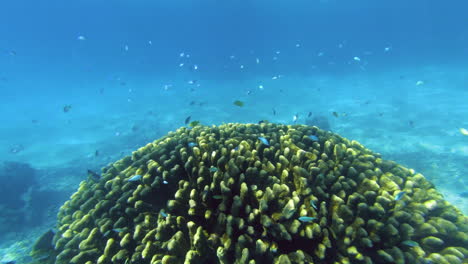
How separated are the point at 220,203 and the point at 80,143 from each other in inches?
1009

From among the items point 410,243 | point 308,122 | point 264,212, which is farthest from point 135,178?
point 308,122

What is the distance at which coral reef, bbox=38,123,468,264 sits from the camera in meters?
3.47

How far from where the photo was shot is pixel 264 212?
3.66 metres

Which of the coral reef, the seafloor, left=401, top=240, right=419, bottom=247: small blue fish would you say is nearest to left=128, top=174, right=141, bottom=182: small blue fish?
the coral reef

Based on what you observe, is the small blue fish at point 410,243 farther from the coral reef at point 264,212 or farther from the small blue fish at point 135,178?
the small blue fish at point 135,178

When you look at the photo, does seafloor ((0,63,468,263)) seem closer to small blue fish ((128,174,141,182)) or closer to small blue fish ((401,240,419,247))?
small blue fish ((128,174,141,182))

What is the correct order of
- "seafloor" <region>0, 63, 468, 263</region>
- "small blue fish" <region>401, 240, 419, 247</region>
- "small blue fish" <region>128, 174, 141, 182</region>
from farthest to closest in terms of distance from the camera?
"seafloor" <region>0, 63, 468, 263</region> → "small blue fish" <region>128, 174, 141, 182</region> → "small blue fish" <region>401, 240, 419, 247</region>

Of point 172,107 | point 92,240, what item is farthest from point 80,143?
point 92,240

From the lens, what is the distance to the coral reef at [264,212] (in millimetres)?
3473

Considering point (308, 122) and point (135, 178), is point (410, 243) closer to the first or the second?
point (135, 178)

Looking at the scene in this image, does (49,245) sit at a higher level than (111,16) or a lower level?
lower

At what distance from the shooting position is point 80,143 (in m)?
24.7

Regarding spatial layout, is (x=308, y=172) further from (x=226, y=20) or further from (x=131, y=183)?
(x=226, y=20)

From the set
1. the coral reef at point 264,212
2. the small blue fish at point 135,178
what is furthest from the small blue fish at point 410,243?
the small blue fish at point 135,178
